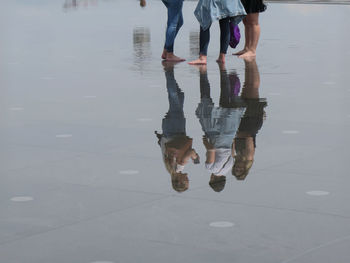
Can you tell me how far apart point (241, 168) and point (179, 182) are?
53cm

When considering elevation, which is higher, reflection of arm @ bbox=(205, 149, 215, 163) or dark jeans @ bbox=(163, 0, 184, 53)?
reflection of arm @ bbox=(205, 149, 215, 163)

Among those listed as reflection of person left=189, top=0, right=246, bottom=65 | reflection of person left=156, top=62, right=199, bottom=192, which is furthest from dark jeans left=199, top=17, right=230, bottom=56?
reflection of person left=156, top=62, right=199, bottom=192

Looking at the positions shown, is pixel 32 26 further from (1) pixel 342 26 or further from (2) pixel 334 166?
(2) pixel 334 166

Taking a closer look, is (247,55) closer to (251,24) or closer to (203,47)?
(251,24)

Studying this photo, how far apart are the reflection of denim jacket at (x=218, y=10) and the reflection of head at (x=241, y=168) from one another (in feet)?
19.1

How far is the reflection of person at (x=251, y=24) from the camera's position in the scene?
1257cm

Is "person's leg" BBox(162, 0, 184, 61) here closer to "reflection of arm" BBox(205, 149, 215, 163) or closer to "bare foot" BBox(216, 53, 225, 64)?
"bare foot" BBox(216, 53, 225, 64)

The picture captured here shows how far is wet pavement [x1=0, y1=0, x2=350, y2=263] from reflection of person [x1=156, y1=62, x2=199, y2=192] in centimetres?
1

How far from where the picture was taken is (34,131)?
24.6 ft

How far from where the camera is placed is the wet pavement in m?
4.51

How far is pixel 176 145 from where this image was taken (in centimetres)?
689

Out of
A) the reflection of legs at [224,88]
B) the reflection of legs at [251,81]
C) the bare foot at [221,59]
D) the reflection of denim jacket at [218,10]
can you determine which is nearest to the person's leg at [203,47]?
the reflection of denim jacket at [218,10]

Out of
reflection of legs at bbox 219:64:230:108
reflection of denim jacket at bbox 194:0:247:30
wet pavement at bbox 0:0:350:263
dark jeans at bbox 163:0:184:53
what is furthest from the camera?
dark jeans at bbox 163:0:184:53

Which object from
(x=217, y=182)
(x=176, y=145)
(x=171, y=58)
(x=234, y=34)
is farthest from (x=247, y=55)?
(x=217, y=182)
